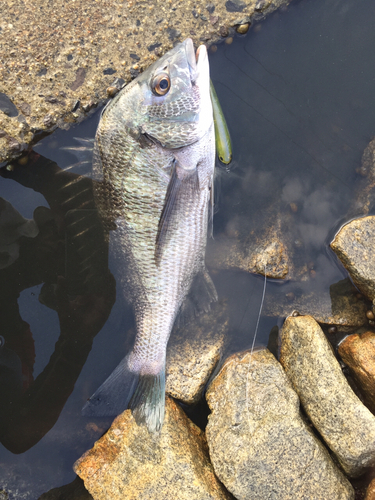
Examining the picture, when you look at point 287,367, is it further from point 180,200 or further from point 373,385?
point 180,200

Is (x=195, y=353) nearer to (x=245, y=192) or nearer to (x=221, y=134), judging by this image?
(x=245, y=192)

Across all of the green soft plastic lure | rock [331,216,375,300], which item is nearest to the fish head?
the green soft plastic lure

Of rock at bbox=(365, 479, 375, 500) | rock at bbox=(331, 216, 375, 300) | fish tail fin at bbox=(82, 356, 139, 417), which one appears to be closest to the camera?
rock at bbox=(365, 479, 375, 500)

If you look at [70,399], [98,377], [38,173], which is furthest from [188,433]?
[38,173]

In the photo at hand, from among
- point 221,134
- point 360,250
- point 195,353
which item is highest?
point 221,134

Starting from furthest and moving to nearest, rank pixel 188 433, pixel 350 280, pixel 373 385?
pixel 350 280, pixel 188 433, pixel 373 385

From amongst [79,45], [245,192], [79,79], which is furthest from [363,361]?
[79,45]

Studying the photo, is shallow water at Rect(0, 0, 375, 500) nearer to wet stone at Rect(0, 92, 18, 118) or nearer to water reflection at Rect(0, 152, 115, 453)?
water reflection at Rect(0, 152, 115, 453)
